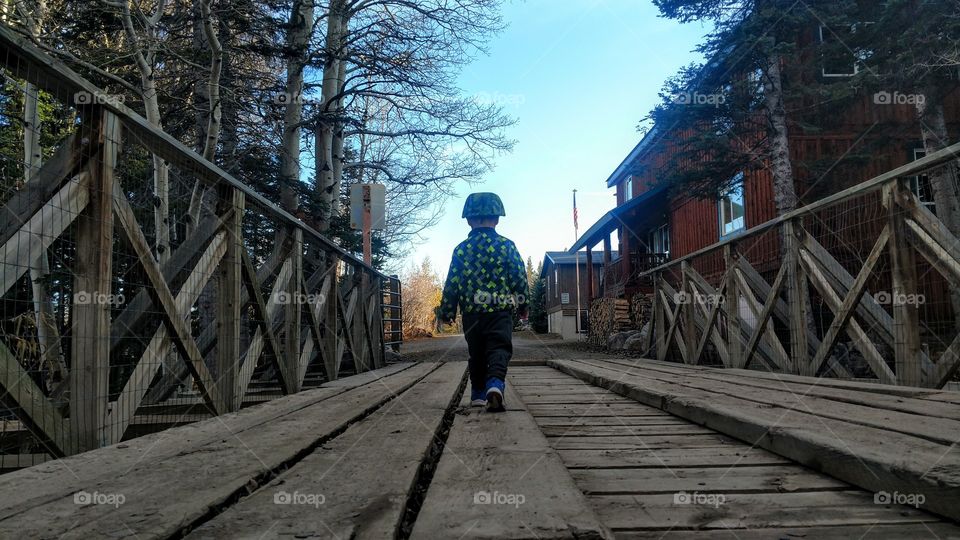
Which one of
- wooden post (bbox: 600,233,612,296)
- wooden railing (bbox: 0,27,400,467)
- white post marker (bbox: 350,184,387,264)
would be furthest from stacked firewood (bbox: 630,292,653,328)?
A: wooden railing (bbox: 0,27,400,467)

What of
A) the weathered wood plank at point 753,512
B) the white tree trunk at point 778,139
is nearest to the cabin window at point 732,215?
the white tree trunk at point 778,139

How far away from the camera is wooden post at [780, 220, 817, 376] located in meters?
5.12

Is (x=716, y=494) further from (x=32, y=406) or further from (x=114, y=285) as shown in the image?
(x=114, y=285)

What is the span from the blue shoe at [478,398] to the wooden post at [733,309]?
362cm

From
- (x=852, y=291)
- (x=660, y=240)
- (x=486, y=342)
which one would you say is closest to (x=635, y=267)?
(x=660, y=240)

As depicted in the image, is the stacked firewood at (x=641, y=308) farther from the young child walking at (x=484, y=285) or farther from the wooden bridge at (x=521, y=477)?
the wooden bridge at (x=521, y=477)

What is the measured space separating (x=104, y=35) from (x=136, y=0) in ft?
8.81

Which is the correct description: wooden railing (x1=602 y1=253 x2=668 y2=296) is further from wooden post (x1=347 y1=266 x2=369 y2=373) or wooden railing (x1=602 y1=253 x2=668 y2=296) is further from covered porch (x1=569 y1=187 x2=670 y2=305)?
wooden post (x1=347 y1=266 x2=369 y2=373)

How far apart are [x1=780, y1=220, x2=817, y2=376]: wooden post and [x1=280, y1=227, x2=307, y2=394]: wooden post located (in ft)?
13.5

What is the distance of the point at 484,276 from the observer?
4199 mm

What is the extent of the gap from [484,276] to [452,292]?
267mm

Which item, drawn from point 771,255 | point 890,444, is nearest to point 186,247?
point 890,444

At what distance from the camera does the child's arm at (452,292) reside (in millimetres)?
4262

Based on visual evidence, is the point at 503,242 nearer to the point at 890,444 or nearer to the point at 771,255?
the point at 890,444
